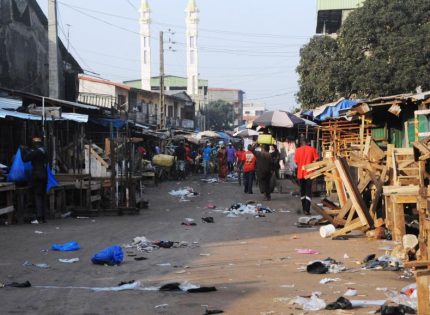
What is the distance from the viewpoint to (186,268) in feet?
27.6

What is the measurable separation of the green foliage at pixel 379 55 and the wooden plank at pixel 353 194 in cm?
1815

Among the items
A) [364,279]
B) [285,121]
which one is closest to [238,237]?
[364,279]

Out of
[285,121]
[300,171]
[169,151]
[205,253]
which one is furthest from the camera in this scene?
[169,151]

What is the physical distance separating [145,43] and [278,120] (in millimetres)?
56059

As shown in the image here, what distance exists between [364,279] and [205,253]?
291cm

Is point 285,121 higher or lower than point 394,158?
higher

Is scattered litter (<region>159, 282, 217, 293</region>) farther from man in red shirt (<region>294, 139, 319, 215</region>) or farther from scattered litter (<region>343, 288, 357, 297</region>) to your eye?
man in red shirt (<region>294, 139, 319, 215</region>)

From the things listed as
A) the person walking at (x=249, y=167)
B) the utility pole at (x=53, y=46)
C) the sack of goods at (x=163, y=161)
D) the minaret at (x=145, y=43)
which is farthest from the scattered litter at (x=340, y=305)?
the minaret at (x=145, y=43)

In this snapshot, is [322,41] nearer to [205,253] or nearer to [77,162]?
[77,162]

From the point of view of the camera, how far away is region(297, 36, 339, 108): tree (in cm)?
3131

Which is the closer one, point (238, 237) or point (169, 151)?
point (238, 237)

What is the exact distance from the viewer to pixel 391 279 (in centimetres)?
744

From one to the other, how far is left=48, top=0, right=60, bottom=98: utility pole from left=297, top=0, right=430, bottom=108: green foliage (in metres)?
14.5

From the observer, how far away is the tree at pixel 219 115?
Answer: 89.0 meters
